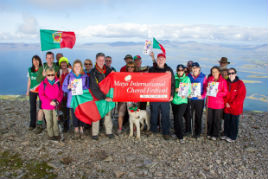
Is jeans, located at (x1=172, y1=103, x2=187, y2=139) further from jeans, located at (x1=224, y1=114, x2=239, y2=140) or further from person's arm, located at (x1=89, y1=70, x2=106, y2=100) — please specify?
person's arm, located at (x1=89, y1=70, x2=106, y2=100)

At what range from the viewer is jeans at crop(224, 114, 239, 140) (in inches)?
300

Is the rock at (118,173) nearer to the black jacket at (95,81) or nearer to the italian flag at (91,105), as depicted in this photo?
the italian flag at (91,105)

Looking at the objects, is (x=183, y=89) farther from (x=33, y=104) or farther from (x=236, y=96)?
(x=33, y=104)

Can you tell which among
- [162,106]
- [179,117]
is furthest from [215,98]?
[162,106]

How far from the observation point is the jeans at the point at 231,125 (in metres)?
7.61

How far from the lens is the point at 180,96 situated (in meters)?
7.46

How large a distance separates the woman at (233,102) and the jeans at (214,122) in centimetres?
37

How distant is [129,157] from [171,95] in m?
2.82

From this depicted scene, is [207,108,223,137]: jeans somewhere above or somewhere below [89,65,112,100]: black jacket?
below

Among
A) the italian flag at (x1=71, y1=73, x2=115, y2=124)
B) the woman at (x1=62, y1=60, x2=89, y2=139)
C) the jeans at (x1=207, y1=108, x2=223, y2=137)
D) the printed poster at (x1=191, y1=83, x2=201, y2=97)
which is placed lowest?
the jeans at (x1=207, y1=108, x2=223, y2=137)

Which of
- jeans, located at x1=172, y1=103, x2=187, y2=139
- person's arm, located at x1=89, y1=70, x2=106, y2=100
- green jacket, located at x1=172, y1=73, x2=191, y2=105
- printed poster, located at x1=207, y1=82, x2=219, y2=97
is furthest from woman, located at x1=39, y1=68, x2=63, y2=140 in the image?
printed poster, located at x1=207, y1=82, x2=219, y2=97

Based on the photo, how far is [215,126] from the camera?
7.76m

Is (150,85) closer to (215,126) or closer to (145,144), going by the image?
(145,144)

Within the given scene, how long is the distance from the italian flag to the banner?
0.26 m
